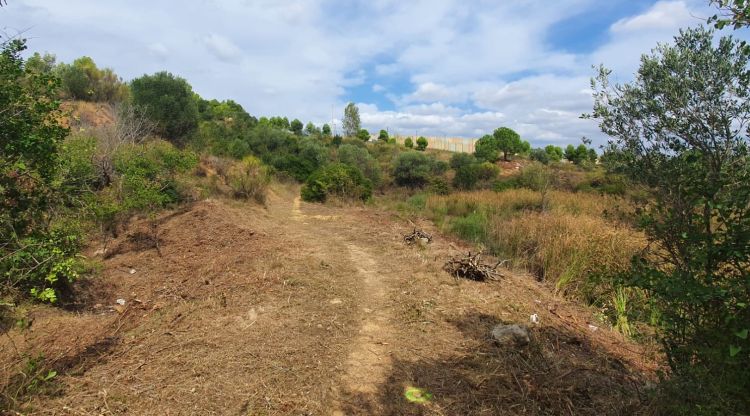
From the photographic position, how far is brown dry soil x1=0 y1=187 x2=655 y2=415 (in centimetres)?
318

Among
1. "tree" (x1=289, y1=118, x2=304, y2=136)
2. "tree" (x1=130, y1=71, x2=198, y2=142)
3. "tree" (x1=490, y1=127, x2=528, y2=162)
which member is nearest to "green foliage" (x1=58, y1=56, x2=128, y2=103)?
"tree" (x1=130, y1=71, x2=198, y2=142)

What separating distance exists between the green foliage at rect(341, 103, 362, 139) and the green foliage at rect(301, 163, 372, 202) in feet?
115

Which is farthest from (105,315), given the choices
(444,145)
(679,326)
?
(444,145)

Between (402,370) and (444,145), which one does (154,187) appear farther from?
(444,145)

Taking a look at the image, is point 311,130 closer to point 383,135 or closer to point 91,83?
point 383,135

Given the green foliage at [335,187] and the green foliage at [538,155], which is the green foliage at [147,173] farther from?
the green foliage at [538,155]

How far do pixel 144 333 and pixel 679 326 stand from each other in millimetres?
4645

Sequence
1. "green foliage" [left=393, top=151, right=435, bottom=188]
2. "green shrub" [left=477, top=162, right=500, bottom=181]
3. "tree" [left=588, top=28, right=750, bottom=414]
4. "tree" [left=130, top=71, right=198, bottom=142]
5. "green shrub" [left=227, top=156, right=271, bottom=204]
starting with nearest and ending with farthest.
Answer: "tree" [left=588, top=28, right=750, bottom=414]
"green shrub" [left=227, top=156, right=271, bottom=204]
"tree" [left=130, top=71, right=198, bottom=142]
"green shrub" [left=477, top=162, right=500, bottom=181]
"green foliage" [left=393, top=151, right=435, bottom=188]

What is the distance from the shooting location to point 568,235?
7426 millimetres

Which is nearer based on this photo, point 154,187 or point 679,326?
point 679,326

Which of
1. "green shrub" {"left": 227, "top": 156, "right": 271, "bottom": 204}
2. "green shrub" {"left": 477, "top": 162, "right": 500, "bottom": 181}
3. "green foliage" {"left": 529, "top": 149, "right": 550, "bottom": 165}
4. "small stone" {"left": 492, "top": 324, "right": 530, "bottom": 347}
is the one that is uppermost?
"green foliage" {"left": 529, "top": 149, "right": 550, "bottom": 165}

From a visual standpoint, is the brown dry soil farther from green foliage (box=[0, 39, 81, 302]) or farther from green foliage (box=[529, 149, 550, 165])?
green foliage (box=[529, 149, 550, 165])

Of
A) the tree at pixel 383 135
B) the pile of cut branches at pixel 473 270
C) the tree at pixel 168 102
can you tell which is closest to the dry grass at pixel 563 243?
the pile of cut branches at pixel 473 270

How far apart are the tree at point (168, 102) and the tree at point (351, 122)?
106ft
